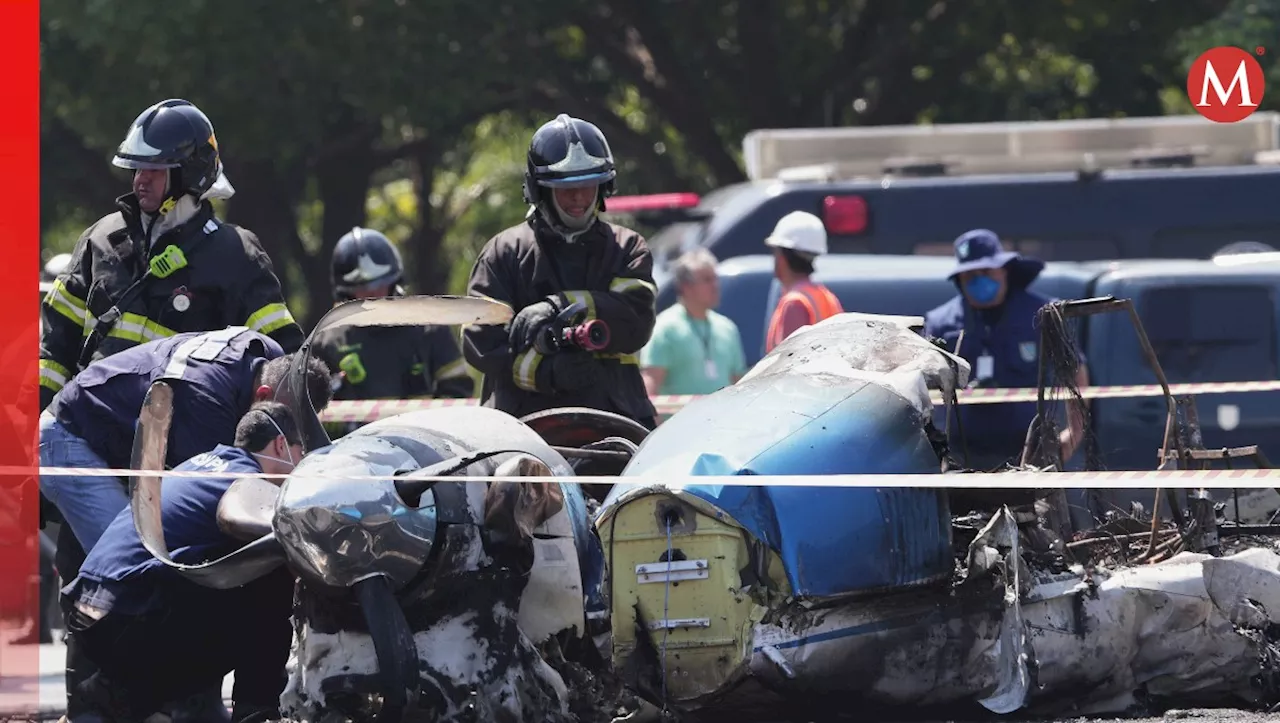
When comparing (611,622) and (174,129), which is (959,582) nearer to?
(611,622)

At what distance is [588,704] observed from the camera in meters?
5.55

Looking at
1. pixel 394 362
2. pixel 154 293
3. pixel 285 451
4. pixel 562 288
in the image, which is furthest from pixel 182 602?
pixel 394 362

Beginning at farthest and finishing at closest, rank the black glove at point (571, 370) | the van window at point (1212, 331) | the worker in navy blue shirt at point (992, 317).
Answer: the van window at point (1212, 331)
the worker in navy blue shirt at point (992, 317)
the black glove at point (571, 370)

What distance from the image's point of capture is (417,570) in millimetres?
5215

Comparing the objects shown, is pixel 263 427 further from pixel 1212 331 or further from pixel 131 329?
pixel 1212 331

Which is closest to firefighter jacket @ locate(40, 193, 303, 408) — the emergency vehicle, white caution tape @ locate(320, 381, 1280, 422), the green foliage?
white caution tape @ locate(320, 381, 1280, 422)

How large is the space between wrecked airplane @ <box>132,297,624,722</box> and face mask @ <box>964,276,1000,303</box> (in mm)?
3412

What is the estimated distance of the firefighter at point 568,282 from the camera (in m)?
7.07

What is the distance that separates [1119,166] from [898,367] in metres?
6.65

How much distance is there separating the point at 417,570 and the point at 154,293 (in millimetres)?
2157

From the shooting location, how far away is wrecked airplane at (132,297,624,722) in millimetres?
5172

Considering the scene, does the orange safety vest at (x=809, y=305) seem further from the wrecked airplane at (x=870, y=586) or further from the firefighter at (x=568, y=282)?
the wrecked airplane at (x=870, y=586)

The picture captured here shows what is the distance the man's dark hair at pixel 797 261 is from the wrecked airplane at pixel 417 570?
392 centimetres

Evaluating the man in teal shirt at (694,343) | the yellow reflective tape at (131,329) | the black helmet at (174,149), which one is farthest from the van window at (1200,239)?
the yellow reflective tape at (131,329)
